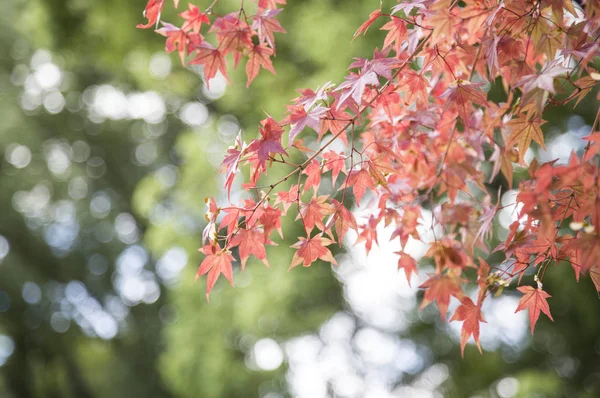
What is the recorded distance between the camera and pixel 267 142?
0.92 meters

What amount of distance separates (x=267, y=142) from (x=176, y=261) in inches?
132

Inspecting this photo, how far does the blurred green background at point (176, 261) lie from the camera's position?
334 centimetres

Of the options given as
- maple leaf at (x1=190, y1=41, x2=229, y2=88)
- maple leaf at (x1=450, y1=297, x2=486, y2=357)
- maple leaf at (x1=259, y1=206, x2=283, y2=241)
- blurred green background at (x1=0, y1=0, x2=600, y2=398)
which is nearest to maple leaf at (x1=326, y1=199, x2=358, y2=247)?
maple leaf at (x1=259, y1=206, x2=283, y2=241)

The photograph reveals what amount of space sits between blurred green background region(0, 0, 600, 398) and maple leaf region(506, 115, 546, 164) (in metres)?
1.32

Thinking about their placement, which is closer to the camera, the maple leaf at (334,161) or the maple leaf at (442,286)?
the maple leaf at (442,286)

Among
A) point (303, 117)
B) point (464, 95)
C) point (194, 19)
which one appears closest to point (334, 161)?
point (303, 117)

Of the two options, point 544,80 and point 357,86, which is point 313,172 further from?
point 544,80

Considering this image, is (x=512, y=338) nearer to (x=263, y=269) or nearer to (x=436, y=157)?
(x=263, y=269)

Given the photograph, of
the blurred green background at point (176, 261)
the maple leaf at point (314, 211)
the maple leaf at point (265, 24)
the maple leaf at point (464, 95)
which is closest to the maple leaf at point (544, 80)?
the maple leaf at point (464, 95)

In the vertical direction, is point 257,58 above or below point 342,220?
above

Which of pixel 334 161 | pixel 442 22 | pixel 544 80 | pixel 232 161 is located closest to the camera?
pixel 544 80

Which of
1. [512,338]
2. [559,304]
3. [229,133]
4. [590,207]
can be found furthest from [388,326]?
[590,207]

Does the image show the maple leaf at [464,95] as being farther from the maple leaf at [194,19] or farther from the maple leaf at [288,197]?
the maple leaf at [194,19]

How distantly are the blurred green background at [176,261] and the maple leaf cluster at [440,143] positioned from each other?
108 centimetres
